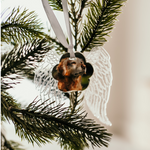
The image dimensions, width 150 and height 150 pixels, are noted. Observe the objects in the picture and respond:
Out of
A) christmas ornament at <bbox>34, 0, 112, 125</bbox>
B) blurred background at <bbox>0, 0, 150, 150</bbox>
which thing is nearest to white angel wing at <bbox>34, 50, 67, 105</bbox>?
christmas ornament at <bbox>34, 0, 112, 125</bbox>

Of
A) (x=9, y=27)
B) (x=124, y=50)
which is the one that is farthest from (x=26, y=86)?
(x=124, y=50)

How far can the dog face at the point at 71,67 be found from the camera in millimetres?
197

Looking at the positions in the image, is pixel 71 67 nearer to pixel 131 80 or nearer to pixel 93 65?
pixel 93 65

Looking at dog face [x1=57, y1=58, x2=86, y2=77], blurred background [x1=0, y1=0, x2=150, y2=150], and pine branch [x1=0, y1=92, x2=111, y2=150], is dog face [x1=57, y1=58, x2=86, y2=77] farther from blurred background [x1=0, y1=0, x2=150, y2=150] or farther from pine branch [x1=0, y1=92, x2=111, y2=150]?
blurred background [x1=0, y1=0, x2=150, y2=150]

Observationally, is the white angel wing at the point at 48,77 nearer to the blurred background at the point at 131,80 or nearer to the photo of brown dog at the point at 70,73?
the photo of brown dog at the point at 70,73

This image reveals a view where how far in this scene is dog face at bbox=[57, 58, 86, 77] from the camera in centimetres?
20

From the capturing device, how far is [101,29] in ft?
0.85

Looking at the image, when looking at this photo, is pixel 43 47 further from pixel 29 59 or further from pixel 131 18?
pixel 131 18

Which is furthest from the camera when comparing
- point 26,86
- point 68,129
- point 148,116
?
point 148,116

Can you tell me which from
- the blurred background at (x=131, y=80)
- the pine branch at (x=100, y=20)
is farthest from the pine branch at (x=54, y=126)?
the blurred background at (x=131, y=80)

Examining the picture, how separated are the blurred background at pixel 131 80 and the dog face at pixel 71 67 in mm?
765

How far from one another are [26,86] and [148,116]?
2.39 feet

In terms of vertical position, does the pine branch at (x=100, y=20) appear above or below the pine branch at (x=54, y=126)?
above

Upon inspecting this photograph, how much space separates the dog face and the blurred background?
77 cm
